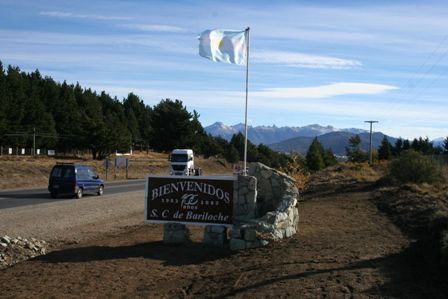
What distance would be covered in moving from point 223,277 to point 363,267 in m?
2.32

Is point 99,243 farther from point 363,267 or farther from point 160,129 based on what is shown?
point 160,129

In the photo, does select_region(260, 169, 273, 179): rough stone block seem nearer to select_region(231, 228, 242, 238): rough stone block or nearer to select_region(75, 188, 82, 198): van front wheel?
select_region(231, 228, 242, 238): rough stone block

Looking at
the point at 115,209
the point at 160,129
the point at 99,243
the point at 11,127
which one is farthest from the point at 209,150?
the point at 99,243

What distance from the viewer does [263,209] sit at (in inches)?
590

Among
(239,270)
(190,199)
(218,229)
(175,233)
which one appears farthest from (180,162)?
(239,270)

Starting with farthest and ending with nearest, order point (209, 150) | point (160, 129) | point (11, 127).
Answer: point (209, 150), point (160, 129), point (11, 127)

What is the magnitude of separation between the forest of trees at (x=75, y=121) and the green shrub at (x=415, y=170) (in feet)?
116

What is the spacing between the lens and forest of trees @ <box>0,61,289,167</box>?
7662cm

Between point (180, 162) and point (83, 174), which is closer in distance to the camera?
point (83, 174)

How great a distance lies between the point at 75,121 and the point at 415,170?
65.9m

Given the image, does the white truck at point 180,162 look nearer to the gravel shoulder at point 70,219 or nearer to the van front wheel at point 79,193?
the van front wheel at point 79,193

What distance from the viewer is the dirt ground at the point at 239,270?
8.63 meters

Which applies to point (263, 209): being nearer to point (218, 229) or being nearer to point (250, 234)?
point (218, 229)

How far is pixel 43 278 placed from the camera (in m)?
10.4
